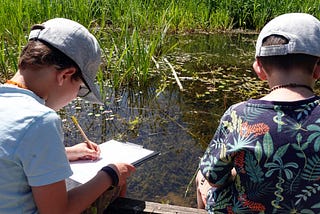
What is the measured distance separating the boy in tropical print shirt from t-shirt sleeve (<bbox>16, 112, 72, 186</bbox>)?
515 mm

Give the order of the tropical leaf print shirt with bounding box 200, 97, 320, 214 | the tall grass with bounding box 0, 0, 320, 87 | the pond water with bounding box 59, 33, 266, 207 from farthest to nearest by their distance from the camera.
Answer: the tall grass with bounding box 0, 0, 320, 87, the pond water with bounding box 59, 33, 266, 207, the tropical leaf print shirt with bounding box 200, 97, 320, 214

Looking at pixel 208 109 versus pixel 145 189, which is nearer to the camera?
pixel 145 189

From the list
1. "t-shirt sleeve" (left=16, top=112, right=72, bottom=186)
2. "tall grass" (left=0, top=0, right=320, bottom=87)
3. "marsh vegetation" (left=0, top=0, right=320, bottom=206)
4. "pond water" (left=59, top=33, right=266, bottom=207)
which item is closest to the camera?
"t-shirt sleeve" (left=16, top=112, right=72, bottom=186)

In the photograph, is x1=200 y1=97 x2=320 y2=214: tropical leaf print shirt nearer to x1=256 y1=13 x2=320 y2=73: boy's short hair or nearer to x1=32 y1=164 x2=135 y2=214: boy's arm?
x1=256 y1=13 x2=320 y2=73: boy's short hair

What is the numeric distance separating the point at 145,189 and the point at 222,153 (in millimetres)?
1117

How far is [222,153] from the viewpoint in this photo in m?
1.24

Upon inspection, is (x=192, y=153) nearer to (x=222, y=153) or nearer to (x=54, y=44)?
(x=222, y=153)

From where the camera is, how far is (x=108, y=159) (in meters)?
1.65

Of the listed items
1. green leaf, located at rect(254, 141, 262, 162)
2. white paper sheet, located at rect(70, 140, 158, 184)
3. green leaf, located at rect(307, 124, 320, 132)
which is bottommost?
white paper sheet, located at rect(70, 140, 158, 184)

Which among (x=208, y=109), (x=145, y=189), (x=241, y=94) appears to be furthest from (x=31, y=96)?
(x=241, y=94)

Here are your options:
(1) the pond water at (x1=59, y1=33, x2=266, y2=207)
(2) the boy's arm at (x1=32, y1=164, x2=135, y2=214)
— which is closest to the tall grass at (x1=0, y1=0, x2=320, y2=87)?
(1) the pond water at (x1=59, y1=33, x2=266, y2=207)

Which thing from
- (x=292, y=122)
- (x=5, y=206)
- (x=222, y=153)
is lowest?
(x=5, y=206)

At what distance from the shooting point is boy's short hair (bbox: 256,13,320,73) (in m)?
1.16

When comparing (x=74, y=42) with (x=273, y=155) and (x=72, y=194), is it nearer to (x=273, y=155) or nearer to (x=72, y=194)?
(x=72, y=194)
